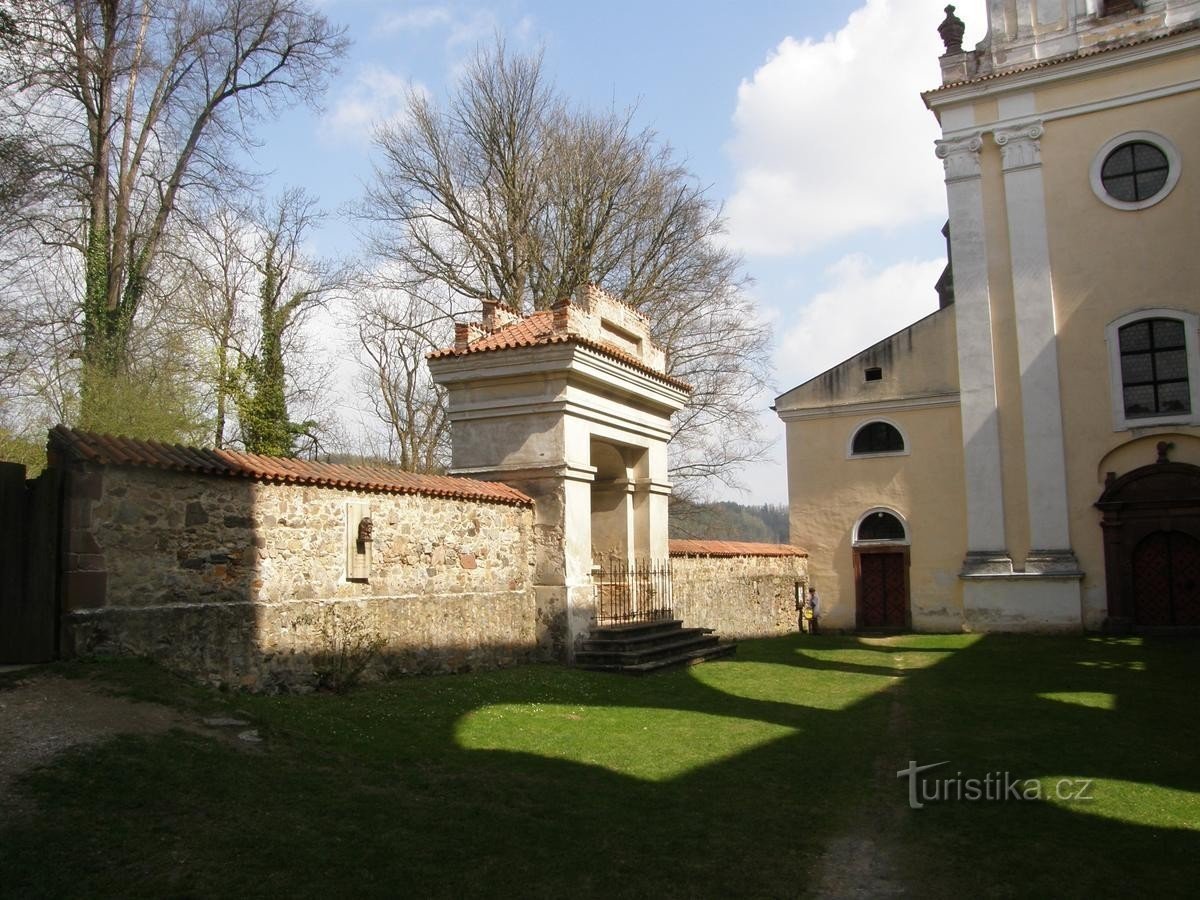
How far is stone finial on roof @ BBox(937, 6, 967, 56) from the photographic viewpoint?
75.2 ft

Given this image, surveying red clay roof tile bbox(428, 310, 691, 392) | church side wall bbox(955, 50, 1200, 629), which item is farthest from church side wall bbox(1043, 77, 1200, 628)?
red clay roof tile bbox(428, 310, 691, 392)

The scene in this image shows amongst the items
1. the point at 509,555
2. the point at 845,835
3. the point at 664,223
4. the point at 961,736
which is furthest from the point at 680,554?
the point at 664,223

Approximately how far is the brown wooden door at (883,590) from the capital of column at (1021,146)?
9684mm

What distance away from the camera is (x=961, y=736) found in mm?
8641

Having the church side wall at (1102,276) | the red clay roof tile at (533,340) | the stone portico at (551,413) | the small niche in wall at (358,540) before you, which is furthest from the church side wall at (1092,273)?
the small niche in wall at (358,540)

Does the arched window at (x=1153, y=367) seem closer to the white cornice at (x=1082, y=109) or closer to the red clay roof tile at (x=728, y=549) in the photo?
the white cornice at (x=1082, y=109)

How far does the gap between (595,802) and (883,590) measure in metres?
18.3

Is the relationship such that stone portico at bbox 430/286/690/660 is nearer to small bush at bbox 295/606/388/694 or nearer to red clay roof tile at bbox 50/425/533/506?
red clay roof tile at bbox 50/425/533/506

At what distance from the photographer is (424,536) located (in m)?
10.8

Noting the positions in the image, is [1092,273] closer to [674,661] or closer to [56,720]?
[674,661]

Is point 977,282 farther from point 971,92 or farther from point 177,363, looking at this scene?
point 177,363

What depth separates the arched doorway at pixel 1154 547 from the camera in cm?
1912

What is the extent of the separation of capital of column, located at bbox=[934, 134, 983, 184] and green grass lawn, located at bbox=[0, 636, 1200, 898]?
15.4 metres

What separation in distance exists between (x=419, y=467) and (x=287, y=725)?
21.5 meters
